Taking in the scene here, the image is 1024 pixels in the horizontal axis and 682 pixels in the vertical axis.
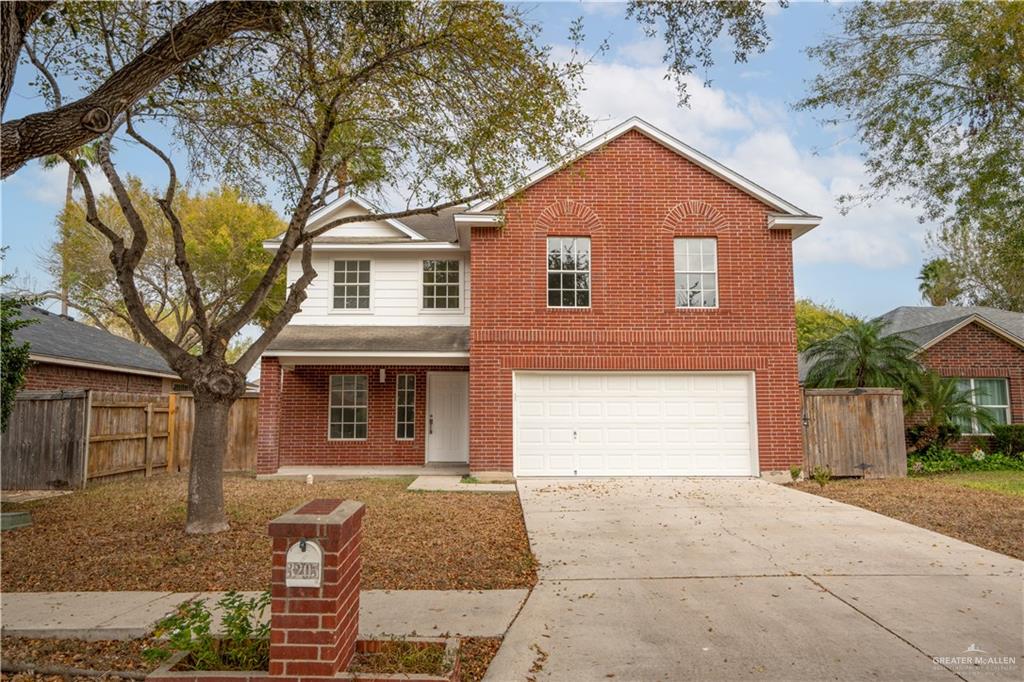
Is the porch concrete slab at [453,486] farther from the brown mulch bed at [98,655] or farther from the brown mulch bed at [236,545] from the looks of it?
the brown mulch bed at [98,655]

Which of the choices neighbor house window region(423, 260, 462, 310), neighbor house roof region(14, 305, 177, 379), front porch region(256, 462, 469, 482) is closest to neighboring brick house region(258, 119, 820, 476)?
front porch region(256, 462, 469, 482)

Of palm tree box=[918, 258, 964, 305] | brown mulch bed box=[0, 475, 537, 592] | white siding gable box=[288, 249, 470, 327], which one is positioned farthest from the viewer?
palm tree box=[918, 258, 964, 305]

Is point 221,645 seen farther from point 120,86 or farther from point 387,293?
point 387,293

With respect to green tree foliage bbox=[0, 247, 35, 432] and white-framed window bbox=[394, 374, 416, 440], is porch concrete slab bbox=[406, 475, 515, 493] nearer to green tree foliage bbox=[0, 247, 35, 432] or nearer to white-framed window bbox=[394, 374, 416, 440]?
white-framed window bbox=[394, 374, 416, 440]

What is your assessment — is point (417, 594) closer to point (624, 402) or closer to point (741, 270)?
point (624, 402)

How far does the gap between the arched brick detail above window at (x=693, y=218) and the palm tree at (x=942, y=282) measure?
88.1 ft

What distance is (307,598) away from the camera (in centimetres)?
342

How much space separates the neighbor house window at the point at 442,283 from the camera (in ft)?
49.7

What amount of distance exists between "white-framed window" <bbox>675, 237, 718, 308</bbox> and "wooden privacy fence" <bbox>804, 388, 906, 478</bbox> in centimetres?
290

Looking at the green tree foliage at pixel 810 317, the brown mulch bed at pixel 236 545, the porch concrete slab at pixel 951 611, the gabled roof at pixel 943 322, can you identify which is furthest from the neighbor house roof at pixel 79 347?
the green tree foliage at pixel 810 317

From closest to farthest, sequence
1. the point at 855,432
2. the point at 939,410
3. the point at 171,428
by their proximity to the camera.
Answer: the point at 855,432 → the point at 939,410 → the point at 171,428

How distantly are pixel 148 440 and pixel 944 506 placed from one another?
15.8 meters

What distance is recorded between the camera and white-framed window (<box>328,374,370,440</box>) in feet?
48.9

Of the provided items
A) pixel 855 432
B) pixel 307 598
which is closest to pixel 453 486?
pixel 855 432
